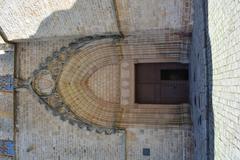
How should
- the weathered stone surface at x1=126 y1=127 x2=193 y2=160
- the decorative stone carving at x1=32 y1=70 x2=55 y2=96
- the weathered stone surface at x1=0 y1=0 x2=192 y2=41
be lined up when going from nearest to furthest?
the weathered stone surface at x1=0 y1=0 x2=192 y2=41, the weathered stone surface at x1=126 y1=127 x2=193 y2=160, the decorative stone carving at x1=32 y1=70 x2=55 y2=96

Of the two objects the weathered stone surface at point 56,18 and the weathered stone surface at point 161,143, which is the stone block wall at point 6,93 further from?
the weathered stone surface at point 161,143

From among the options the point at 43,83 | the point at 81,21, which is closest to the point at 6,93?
the point at 43,83

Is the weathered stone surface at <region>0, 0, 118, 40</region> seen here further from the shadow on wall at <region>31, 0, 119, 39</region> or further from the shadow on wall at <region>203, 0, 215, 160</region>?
the shadow on wall at <region>203, 0, 215, 160</region>

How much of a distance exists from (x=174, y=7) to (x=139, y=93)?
7.48 ft

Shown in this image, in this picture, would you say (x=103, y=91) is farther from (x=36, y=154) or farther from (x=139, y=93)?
(x=36, y=154)

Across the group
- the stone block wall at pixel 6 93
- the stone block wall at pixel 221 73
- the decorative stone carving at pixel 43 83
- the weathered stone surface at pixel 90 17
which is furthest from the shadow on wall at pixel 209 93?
the stone block wall at pixel 6 93

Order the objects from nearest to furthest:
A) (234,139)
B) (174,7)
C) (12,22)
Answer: (234,139) → (174,7) → (12,22)

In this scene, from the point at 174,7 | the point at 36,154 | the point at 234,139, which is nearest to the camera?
the point at 234,139

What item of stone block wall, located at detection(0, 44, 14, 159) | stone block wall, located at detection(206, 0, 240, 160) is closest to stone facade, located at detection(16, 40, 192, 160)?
stone block wall, located at detection(0, 44, 14, 159)

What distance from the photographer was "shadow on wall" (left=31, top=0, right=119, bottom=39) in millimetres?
5402

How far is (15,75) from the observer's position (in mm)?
6367

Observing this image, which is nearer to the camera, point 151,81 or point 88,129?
point 88,129

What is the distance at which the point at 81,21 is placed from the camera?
562 centimetres

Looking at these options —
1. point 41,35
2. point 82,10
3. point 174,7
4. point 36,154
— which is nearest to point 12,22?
point 41,35
